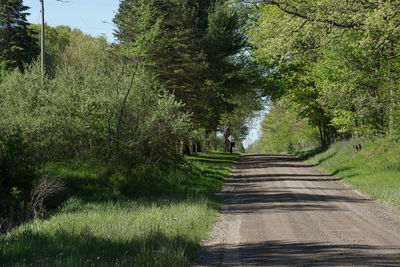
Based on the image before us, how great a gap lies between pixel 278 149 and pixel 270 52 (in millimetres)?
83971

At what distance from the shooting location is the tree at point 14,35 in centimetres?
4288

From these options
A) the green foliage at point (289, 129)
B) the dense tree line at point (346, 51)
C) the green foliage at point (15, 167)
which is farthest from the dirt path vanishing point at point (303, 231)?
the green foliage at point (289, 129)

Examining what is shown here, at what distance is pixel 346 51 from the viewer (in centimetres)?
2748

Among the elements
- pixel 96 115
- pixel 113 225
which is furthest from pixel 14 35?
pixel 113 225

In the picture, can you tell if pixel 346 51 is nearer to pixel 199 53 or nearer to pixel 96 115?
pixel 96 115

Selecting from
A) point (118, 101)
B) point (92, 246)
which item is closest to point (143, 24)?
point (118, 101)

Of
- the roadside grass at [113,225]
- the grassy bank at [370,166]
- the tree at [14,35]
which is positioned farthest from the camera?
the tree at [14,35]

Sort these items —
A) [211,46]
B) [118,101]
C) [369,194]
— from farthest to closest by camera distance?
[211,46], [118,101], [369,194]

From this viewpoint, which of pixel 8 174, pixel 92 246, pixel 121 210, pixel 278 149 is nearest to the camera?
pixel 92 246

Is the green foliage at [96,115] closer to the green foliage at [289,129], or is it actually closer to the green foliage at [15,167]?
the green foliage at [15,167]

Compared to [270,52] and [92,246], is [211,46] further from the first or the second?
[92,246]

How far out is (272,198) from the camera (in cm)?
1936

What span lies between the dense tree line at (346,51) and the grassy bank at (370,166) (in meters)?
1.93

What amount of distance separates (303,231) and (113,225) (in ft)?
15.4
